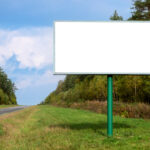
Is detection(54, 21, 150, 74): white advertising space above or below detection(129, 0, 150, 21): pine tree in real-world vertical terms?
below

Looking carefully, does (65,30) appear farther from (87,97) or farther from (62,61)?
(87,97)

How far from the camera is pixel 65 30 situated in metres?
12.5

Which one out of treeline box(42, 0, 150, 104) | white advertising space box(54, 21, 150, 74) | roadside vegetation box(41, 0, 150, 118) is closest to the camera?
white advertising space box(54, 21, 150, 74)

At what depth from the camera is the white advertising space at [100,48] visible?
12.4 meters

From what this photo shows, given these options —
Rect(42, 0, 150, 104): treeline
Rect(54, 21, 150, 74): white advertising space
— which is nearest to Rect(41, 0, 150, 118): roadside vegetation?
Rect(42, 0, 150, 104): treeline

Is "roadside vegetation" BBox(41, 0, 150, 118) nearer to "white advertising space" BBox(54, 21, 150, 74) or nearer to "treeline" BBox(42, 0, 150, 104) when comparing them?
"treeline" BBox(42, 0, 150, 104)

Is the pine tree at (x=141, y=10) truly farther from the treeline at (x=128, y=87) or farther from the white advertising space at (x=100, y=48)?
the white advertising space at (x=100, y=48)

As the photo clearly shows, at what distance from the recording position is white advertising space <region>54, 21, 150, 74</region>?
1238 centimetres

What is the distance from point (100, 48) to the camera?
1255 centimetres

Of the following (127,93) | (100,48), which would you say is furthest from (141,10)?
(100,48)

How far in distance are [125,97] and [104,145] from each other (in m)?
28.4

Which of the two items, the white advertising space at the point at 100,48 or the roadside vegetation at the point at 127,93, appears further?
the roadside vegetation at the point at 127,93

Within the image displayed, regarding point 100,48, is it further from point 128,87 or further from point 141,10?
point 141,10

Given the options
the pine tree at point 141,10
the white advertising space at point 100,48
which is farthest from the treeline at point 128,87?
the white advertising space at point 100,48
